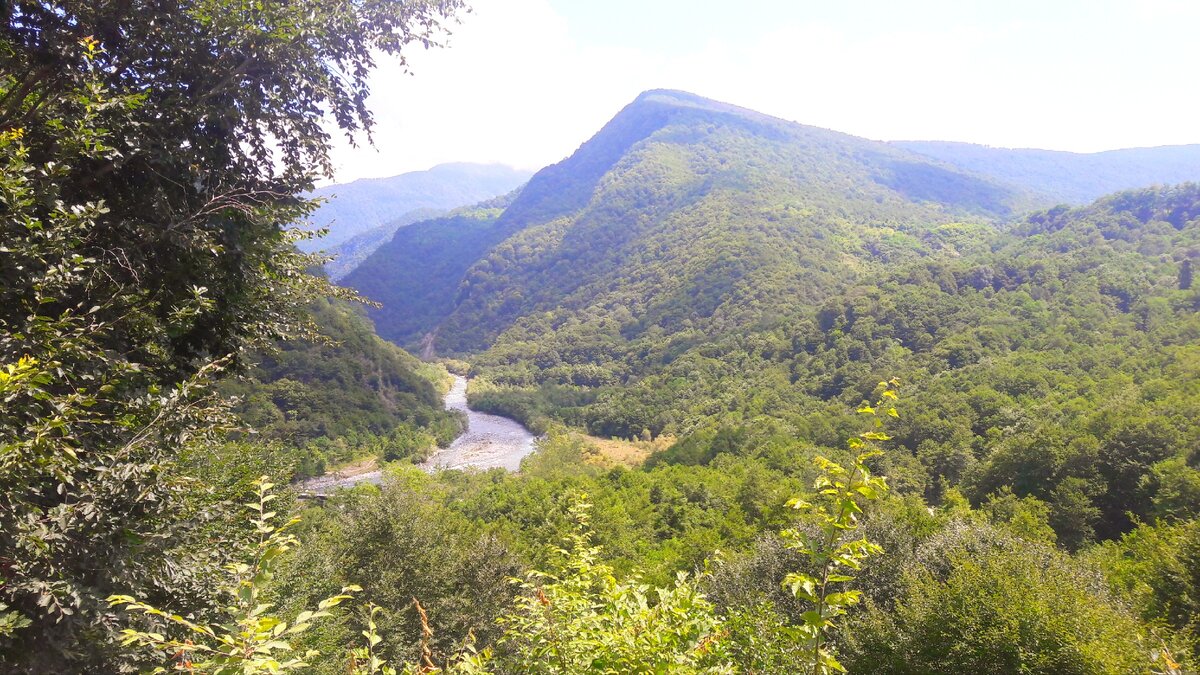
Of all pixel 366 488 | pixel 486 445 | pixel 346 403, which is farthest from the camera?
pixel 486 445

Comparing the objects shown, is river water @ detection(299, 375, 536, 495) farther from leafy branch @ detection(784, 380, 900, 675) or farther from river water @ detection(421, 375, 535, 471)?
leafy branch @ detection(784, 380, 900, 675)

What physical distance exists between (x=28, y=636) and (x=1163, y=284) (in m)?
114

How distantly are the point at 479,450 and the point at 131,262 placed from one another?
3182 inches

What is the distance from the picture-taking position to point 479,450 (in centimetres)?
8194

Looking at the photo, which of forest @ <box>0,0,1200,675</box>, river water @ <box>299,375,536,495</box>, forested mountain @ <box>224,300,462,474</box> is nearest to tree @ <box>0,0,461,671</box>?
forest @ <box>0,0,1200,675</box>

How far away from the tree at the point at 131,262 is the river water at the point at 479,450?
58954 mm

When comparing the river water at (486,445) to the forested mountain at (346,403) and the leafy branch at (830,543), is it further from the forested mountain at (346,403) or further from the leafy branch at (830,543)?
the leafy branch at (830,543)

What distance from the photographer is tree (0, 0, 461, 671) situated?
134 inches

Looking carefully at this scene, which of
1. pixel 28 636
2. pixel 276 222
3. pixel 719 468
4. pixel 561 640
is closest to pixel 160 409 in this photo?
pixel 28 636

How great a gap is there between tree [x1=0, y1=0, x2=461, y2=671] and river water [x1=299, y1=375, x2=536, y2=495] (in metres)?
59.0

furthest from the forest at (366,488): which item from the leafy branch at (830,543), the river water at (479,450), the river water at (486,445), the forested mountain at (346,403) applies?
the river water at (486,445)

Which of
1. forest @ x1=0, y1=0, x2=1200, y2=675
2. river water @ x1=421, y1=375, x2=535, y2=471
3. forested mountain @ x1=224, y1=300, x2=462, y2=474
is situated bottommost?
river water @ x1=421, y1=375, x2=535, y2=471

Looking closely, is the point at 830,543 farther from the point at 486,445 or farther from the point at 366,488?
the point at 486,445

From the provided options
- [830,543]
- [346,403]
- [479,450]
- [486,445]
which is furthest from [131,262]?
[486,445]
